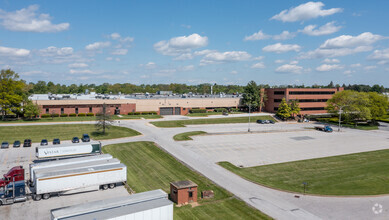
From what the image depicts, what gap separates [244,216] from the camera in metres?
23.1

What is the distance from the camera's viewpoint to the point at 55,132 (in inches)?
2240

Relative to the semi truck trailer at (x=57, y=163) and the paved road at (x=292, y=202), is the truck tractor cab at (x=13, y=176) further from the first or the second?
the paved road at (x=292, y=202)

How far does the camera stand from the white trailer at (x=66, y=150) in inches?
1427

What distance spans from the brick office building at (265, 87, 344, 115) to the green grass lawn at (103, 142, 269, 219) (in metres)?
59.9

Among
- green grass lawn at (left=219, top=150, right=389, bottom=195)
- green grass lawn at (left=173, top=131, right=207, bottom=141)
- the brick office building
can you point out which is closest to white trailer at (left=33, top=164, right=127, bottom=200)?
green grass lawn at (left=219, top=150, right=389, bottom=195)

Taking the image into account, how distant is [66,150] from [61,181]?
40.7ft

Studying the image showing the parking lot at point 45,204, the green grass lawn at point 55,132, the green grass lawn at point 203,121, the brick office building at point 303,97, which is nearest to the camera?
the parking lot at point 45,204

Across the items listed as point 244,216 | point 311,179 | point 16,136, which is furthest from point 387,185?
point 16,136

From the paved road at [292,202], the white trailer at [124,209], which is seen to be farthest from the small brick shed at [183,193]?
the paved road at [292,202]

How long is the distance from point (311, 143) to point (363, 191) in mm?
24991

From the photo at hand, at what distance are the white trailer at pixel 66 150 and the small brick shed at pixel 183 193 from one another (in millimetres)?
18761

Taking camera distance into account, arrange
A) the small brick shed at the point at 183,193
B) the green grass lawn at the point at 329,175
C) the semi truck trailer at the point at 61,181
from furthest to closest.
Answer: the green grass lawn at the point at 329,175 < the small brick shed at the point at 183,193 < the semi truck trailer at the point at 61,181

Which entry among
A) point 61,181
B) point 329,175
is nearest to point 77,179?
point 61,181

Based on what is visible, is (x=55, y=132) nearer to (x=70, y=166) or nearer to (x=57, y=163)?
(x=57, y=163)
